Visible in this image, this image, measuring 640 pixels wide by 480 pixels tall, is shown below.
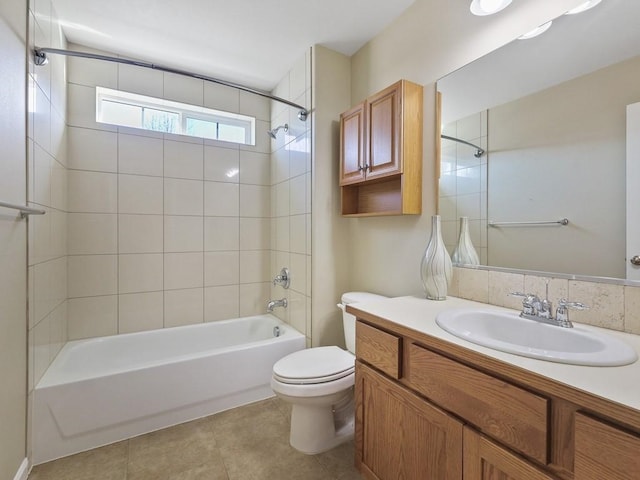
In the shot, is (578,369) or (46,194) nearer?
(578,369)

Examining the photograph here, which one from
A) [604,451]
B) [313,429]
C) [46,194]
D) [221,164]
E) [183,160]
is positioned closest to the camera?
[604,451]

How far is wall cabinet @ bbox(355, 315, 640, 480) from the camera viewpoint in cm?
60

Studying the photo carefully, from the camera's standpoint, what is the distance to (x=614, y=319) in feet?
3.31

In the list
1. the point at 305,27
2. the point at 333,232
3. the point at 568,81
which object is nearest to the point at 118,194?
the point at 333,232

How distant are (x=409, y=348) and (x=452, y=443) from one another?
0.96 feet

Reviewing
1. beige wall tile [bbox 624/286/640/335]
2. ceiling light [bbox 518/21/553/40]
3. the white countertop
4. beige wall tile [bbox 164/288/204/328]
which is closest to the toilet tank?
the white countertop

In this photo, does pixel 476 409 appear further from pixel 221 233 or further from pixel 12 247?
pixel 221 233

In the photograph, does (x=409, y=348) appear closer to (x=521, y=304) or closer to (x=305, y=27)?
(x=521, y=304)

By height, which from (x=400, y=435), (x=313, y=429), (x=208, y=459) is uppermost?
(x=400, y=435)

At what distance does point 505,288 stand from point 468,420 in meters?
0.67

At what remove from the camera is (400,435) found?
1094 mm

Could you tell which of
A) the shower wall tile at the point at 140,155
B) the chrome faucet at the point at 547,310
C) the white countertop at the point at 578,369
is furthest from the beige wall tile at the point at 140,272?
the chrome faucet at the point at 547,310

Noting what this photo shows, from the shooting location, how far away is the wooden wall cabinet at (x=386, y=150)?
5.29ft

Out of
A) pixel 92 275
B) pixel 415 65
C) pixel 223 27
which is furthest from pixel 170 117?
pixel 415 65
